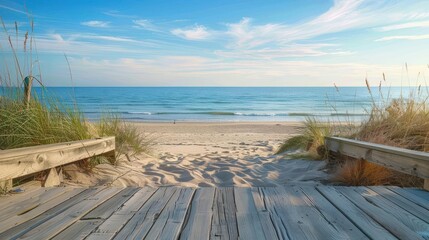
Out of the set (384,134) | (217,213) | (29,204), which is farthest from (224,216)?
(384,134)

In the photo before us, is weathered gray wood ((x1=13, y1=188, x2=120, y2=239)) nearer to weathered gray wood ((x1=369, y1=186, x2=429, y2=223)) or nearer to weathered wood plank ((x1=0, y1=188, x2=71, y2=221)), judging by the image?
weathered wood plank ((x1=0, y1=188, x2=71, y2=221))

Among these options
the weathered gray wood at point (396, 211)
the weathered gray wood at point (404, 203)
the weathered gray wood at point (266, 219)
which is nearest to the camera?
the weathered gray wood at point (266, 219)

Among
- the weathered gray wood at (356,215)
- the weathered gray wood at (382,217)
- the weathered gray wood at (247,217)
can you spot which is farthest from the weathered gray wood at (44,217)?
the weathered gray wood at (382,217)

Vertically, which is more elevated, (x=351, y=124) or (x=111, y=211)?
(x=351, y=124)

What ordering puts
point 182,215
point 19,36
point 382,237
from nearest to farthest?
point 382,237
point 182,215
point 19,36

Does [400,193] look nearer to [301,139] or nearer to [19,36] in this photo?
[301,139]

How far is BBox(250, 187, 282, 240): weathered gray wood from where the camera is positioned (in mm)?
1541

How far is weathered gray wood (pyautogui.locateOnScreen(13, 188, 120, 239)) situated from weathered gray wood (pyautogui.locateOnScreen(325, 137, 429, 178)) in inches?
89.2

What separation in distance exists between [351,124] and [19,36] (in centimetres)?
475

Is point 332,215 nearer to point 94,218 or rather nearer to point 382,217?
point 382,217

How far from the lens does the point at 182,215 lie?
6.01 ft

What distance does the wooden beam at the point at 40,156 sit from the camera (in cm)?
234

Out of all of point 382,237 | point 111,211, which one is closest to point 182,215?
point 111,211

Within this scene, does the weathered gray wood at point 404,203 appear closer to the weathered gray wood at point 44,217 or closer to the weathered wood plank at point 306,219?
the weathered wood plank at point 306,219
